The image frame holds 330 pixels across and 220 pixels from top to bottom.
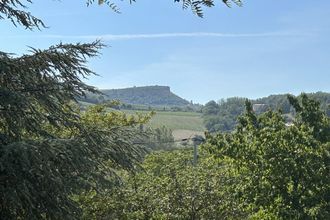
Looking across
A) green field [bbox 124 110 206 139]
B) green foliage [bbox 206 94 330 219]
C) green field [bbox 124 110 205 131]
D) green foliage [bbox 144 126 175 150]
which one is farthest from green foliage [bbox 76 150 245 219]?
green field [bbox 124 110 205 131]

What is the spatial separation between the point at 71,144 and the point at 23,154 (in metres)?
0.55

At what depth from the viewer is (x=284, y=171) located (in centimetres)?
1802

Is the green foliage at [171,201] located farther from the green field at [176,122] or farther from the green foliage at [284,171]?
the green field at [176,122]

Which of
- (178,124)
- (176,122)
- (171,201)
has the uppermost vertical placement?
(171,201)

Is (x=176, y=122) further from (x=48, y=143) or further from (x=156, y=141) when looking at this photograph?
(x=48, y=143)

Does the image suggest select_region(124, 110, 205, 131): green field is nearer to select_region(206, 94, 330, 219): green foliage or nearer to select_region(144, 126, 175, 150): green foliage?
select_region(144, 126, 175, 150): green foliage

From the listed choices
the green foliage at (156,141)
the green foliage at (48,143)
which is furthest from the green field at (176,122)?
the green foliage at (48,143)

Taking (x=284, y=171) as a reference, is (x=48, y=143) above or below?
above

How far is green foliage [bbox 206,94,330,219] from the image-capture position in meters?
17.3

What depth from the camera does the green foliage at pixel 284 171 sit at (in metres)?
17.3

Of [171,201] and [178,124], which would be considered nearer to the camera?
[171,201]

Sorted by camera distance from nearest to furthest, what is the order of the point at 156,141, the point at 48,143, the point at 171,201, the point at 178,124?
1. the point at 48,143
2. the point at 171,201
3. the point at 156,141
4. the point at 178,124

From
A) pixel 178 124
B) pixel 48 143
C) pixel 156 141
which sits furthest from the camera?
pixel 178 124

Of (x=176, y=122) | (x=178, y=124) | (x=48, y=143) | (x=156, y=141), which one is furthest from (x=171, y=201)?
(x=176, y=122)
